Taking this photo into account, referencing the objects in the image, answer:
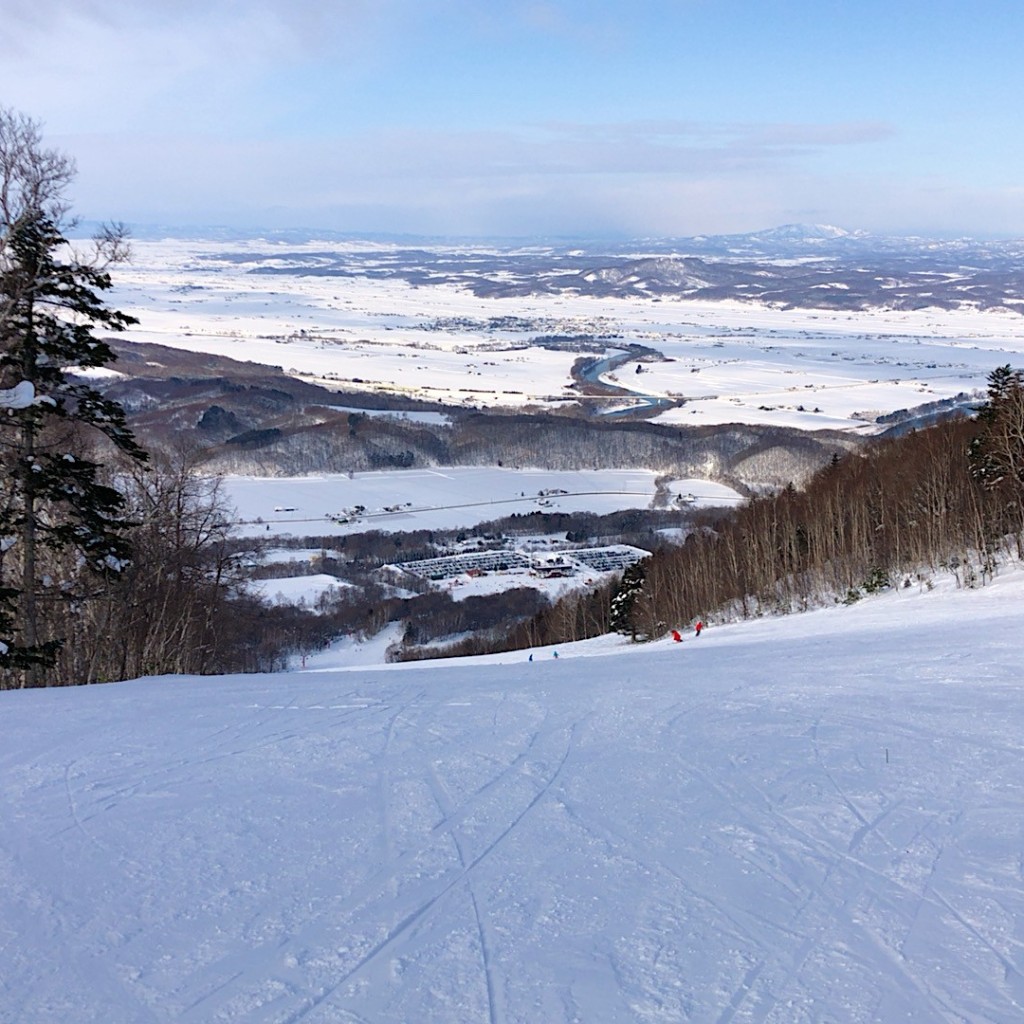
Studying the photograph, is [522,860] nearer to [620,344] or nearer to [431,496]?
[431,496]

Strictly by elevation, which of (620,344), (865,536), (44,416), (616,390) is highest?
(44,416)

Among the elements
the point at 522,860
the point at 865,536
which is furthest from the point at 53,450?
Result: the point at 865,536

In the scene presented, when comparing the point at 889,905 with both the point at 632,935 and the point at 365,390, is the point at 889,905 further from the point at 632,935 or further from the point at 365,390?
the point at 365,390

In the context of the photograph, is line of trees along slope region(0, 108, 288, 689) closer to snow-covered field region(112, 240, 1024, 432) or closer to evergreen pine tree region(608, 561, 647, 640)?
evergreen pine tree region(608, 561, 647, 640)

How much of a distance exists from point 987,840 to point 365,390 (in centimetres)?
9431

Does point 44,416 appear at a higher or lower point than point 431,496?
higher

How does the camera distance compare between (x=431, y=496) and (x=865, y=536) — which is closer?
(x=865, y=536)

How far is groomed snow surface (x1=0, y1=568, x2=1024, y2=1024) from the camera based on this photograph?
11.2ft

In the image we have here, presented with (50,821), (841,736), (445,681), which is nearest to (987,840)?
(841,736)

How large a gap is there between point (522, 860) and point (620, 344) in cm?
13167

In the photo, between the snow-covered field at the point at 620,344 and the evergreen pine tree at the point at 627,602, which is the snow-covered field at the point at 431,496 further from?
the evergreen pine tree at the point at 627,602

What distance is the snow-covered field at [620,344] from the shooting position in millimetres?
90562

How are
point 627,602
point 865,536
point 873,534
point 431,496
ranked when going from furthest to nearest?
point 431,496
point 627,602
point 873,534
point 865,536

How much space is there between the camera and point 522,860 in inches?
175
